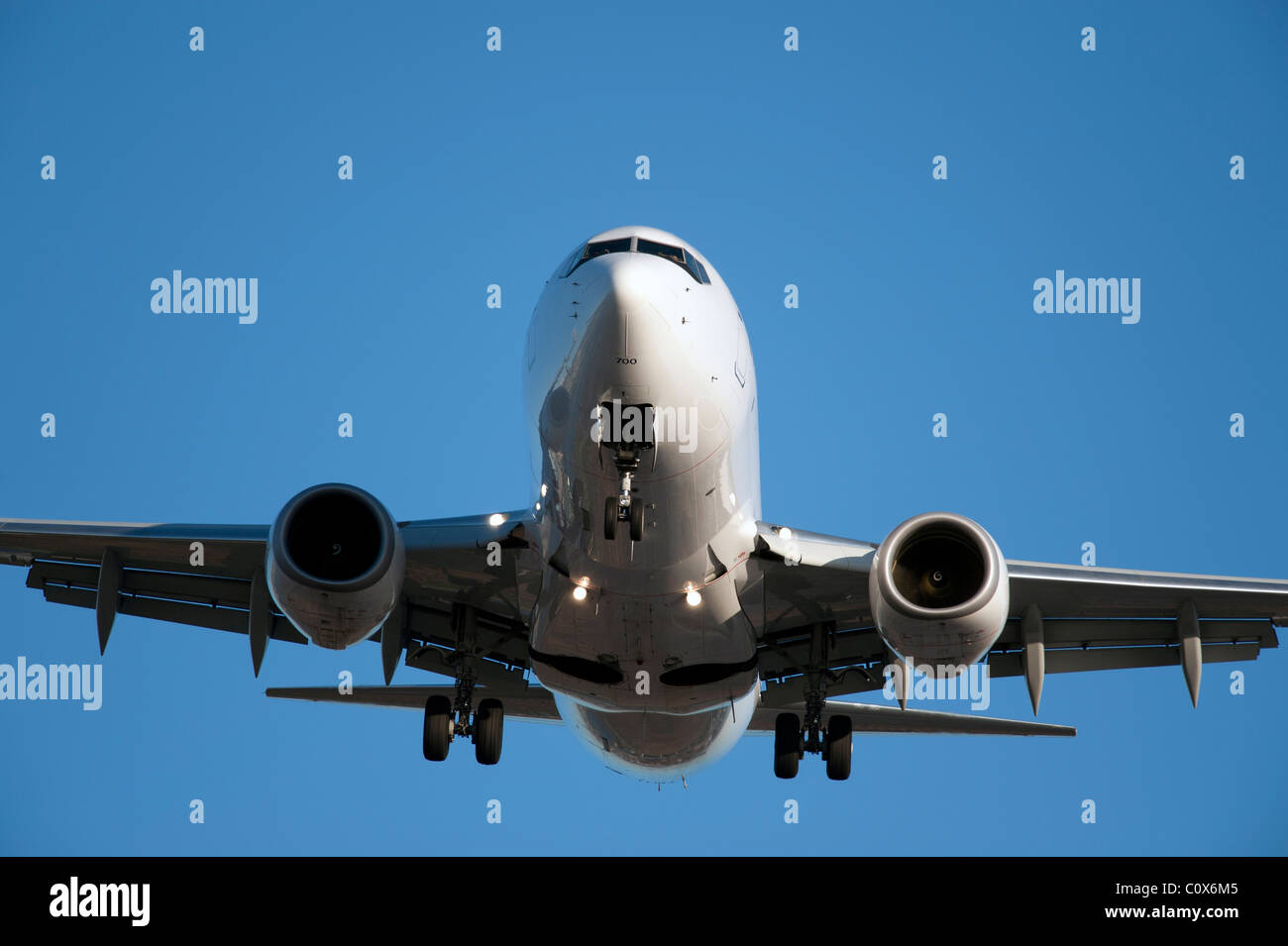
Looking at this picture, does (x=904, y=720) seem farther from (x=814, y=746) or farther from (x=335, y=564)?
(x=335, y=564)

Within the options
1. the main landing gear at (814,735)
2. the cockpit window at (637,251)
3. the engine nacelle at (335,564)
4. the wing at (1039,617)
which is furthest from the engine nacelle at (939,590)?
the engine nacelle at (335,564)

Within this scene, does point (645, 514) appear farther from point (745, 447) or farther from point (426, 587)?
point (426, 587)

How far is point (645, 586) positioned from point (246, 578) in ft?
20.9

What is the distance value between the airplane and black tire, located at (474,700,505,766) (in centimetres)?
3

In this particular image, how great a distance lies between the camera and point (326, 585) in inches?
695

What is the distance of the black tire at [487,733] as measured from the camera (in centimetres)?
2222

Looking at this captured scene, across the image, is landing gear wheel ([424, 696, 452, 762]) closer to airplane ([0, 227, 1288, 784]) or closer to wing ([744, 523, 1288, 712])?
airplane ([0, 227, 1288, 784])

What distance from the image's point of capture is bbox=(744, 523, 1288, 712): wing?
776 inches

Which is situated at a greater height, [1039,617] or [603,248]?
[603,248]

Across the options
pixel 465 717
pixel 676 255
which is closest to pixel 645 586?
pixel 676 255

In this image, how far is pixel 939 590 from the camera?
18.0m

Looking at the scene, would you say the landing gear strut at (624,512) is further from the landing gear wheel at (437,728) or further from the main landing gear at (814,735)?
the landing gear wheel at (437,728)

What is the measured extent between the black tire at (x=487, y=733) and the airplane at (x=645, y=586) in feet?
0.10

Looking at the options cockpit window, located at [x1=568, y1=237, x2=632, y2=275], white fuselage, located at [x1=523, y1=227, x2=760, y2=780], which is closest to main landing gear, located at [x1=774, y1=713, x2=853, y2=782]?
white fuselage, located at [x1=523, y1=227, x2=760, y2=780]
